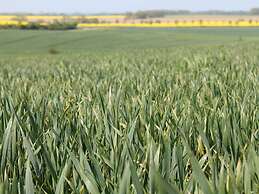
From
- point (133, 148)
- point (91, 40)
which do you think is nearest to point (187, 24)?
point (91, 40)

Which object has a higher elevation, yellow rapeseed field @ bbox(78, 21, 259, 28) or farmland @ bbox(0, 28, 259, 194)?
farmland @ bbox(0, 28, 259, 194)

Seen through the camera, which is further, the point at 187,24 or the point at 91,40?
the point at 187,24

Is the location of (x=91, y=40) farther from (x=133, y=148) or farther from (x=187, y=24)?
(x=133, y=148)

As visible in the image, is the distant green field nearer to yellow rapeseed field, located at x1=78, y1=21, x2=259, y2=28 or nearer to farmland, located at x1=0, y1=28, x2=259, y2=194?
yellow rapeseed field, located at x1=78, y1=21, x2=259, y2=28

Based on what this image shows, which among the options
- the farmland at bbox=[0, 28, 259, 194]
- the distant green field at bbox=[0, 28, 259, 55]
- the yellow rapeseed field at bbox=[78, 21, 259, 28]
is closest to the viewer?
the farmland at bbox=[0, 28, 259, 194]

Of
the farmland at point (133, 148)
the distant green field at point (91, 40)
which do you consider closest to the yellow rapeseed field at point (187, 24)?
the distant green field at point (91, 40)

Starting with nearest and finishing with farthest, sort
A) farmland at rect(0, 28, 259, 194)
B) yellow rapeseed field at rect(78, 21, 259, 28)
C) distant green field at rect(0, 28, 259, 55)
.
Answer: farmland at rect(0, 28, 259, 194) → distant green field at rect(0, 28, 259, 55) → yellow rapeseed field at rect(78, 21, 259, 28)

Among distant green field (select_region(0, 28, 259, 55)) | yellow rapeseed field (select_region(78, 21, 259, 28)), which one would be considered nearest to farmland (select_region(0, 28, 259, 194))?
Answer: distant green field (select_region(0, 28, 259, 55))

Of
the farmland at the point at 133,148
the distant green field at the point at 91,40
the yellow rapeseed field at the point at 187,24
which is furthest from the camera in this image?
the yellow rapeseed field at the point at 187,24

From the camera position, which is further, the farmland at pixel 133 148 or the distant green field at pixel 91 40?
the distant green field at pixel 91 40

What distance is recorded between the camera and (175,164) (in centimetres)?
149

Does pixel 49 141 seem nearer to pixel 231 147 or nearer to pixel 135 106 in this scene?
pixel 231 147

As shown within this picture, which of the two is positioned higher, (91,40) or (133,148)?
(133,148)

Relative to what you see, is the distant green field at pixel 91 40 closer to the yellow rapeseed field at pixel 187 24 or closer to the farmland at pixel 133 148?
the yellow rapeseed field at pixel 187 24
